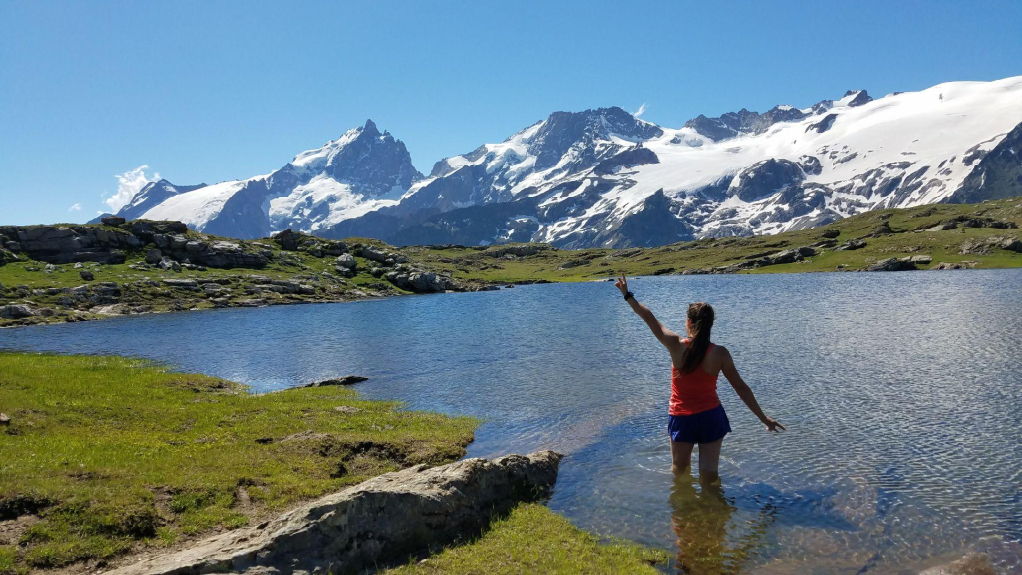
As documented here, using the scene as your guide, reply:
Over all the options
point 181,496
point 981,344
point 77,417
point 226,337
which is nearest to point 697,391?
point 181,496

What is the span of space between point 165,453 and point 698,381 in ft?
56.8

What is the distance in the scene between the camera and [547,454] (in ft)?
63.4

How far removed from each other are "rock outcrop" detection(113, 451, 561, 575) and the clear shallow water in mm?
3358

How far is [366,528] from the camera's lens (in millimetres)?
Result: 11992

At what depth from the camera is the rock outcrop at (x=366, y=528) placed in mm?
10328

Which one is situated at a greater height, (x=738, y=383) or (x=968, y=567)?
(x=738, y=383)

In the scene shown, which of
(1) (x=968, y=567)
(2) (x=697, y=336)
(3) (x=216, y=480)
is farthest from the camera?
(3) (x=216, y=480)

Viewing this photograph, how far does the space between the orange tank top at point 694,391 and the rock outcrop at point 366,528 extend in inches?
233

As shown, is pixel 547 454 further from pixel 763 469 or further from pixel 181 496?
pixel 181 496

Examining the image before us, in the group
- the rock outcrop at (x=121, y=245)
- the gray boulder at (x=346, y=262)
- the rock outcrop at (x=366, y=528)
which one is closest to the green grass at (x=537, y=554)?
the rock outcrop at (x=366, y=528)

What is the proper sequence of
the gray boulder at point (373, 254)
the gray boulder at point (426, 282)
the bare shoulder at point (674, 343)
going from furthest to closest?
1. the gray boulder at point (373, 254)
2. the gray boulder at point (426, 282)
3. the bare shoulder at point (674, 343)

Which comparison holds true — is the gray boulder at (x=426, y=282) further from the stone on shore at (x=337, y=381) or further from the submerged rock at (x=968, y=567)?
the submerged rock at (x=968, y=567)

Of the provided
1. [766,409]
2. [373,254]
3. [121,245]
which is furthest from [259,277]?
[766,409]

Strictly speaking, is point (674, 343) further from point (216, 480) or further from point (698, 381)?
point (216, 480)
